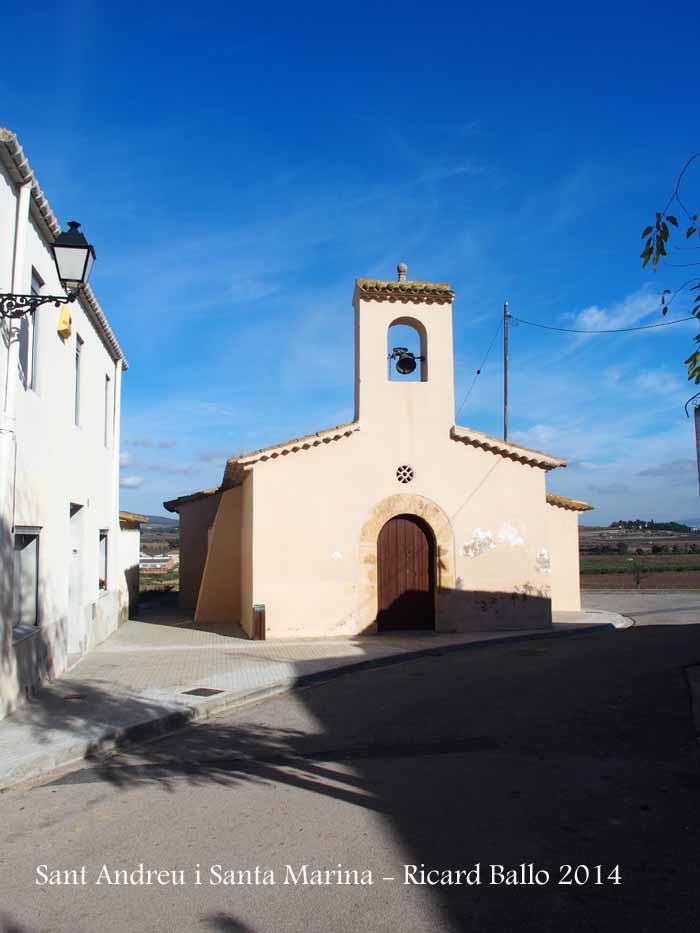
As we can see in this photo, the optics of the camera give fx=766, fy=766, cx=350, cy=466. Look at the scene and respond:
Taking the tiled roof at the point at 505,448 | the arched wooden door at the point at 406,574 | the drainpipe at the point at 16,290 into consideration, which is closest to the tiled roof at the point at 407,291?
the tiled roof at the point at 505,448

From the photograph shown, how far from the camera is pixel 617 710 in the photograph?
7.94m

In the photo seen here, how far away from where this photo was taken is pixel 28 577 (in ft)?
30.4

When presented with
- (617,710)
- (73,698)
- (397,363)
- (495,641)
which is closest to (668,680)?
(617,710)

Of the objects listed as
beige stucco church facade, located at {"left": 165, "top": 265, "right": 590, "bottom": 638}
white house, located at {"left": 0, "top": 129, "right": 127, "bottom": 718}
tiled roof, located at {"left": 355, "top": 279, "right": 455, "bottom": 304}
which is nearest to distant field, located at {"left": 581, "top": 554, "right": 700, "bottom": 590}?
beige stucco church facade, located at {"left": 165, "top": 265, "right": 590, "bottom": 638}

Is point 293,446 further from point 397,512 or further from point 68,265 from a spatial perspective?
point 68,265

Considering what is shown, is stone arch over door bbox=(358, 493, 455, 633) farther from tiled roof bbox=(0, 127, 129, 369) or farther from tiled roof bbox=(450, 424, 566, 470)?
tiled roof bbox=(0, 127, 129, 369)

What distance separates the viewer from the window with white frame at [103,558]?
1555cm

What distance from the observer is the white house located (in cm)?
793

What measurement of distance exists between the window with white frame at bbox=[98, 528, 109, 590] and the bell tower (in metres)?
5.70

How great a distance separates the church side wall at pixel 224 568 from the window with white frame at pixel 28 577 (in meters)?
9.15

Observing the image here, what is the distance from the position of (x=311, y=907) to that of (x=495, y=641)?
34.5ft

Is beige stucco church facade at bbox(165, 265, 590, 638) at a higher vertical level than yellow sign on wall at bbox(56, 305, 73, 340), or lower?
lower

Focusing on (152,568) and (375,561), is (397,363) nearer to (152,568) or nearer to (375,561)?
(375,561)

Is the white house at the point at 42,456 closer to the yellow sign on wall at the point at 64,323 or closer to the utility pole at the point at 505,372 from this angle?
the yellow sign on wall at the point at 64,323
